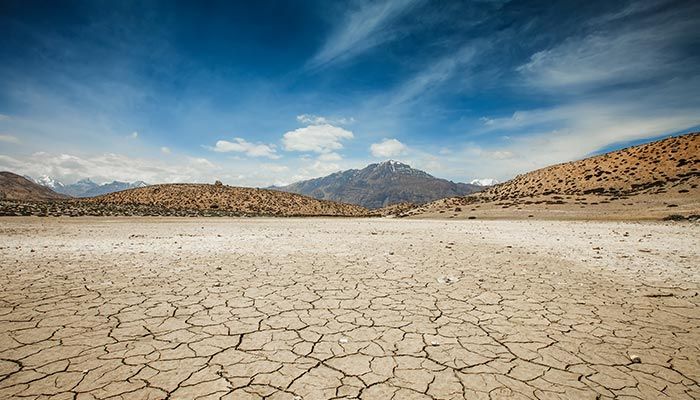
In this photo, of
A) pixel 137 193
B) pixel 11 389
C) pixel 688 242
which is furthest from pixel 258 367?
pixel 137 193

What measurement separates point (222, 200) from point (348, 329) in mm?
40061

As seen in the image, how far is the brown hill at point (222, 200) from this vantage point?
1502 inches

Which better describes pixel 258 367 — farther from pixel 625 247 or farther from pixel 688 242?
pixel 688 242

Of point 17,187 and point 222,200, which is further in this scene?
point 17,187

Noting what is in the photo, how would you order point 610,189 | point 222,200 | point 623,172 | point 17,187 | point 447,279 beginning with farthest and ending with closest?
1. point 17,187
2. point 222,200
3. point 623,172
4. point 610,189
5. point 447,279

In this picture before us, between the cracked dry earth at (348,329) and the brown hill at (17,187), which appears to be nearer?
the cracked dry earth at (348,329)

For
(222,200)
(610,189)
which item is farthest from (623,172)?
(222,200)

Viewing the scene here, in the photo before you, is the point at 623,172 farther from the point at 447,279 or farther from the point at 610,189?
the point at 447,279

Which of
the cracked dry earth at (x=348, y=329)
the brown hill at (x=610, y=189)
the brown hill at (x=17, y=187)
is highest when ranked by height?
the brown hill at (x=17, y=187)

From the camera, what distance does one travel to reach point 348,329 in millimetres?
4027

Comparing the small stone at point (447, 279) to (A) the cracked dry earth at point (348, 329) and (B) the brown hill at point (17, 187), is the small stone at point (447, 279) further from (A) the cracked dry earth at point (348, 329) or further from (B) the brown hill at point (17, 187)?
(B) the brown hill at point (17, 187)

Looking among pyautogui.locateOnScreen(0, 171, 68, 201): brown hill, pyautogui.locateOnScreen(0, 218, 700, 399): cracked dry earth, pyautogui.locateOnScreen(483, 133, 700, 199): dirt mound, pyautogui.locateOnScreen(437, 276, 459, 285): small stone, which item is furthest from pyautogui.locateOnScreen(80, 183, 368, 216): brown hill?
pyautogui.locateOnScreen(0, 171, 68, 201): brown hill

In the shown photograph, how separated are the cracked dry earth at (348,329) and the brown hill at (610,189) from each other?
58.8ft

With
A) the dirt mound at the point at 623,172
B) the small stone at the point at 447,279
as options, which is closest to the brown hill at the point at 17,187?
the dirt mound at the point at 623,172
